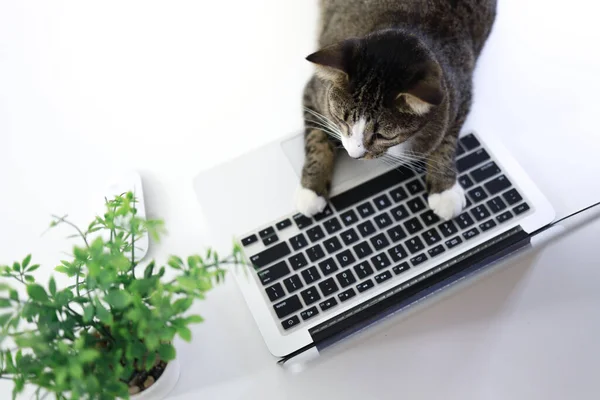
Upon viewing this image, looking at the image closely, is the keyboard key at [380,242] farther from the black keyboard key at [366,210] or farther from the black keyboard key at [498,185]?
the black keyboard key at [498,185]

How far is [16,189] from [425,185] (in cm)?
67

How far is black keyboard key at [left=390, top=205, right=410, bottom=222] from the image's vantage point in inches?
29.8

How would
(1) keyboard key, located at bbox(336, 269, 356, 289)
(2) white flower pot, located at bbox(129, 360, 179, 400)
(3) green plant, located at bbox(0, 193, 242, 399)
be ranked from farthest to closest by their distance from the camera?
1. (1) keyboard key, located at bbox(336, 269, 356, 289)
2. (2) white flower pot, located at bbox(129, 360, 179, 400)
3. (3) green plant, located at bbox(0, 193, 242, 399)

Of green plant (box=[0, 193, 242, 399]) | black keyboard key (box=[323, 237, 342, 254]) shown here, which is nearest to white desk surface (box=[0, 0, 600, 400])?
black keyboard key (box=[323, 237, 342, 254])

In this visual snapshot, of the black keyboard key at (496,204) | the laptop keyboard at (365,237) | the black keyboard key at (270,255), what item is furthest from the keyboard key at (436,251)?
the black keyboard key at (270,255)

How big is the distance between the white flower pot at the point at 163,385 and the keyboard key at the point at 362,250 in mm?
290

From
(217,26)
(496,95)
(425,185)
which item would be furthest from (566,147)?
(217,26)

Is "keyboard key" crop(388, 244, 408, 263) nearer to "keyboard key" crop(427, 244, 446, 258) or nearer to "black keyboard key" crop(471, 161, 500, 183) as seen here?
"keyboard key" crop(427, 244, 446, 258)

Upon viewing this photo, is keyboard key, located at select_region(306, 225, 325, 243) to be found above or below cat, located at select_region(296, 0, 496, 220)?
below

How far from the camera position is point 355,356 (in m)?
0.69

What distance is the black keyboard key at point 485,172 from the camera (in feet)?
2.59

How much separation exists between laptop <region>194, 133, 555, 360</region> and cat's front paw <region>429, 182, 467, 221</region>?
0.01 metres

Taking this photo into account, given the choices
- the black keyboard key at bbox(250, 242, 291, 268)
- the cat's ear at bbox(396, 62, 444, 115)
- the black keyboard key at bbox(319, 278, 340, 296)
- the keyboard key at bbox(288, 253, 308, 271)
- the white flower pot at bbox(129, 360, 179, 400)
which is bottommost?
the white flower pot at bbox(129, 360, 179, 400)

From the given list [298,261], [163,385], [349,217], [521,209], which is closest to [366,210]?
[349,217]
